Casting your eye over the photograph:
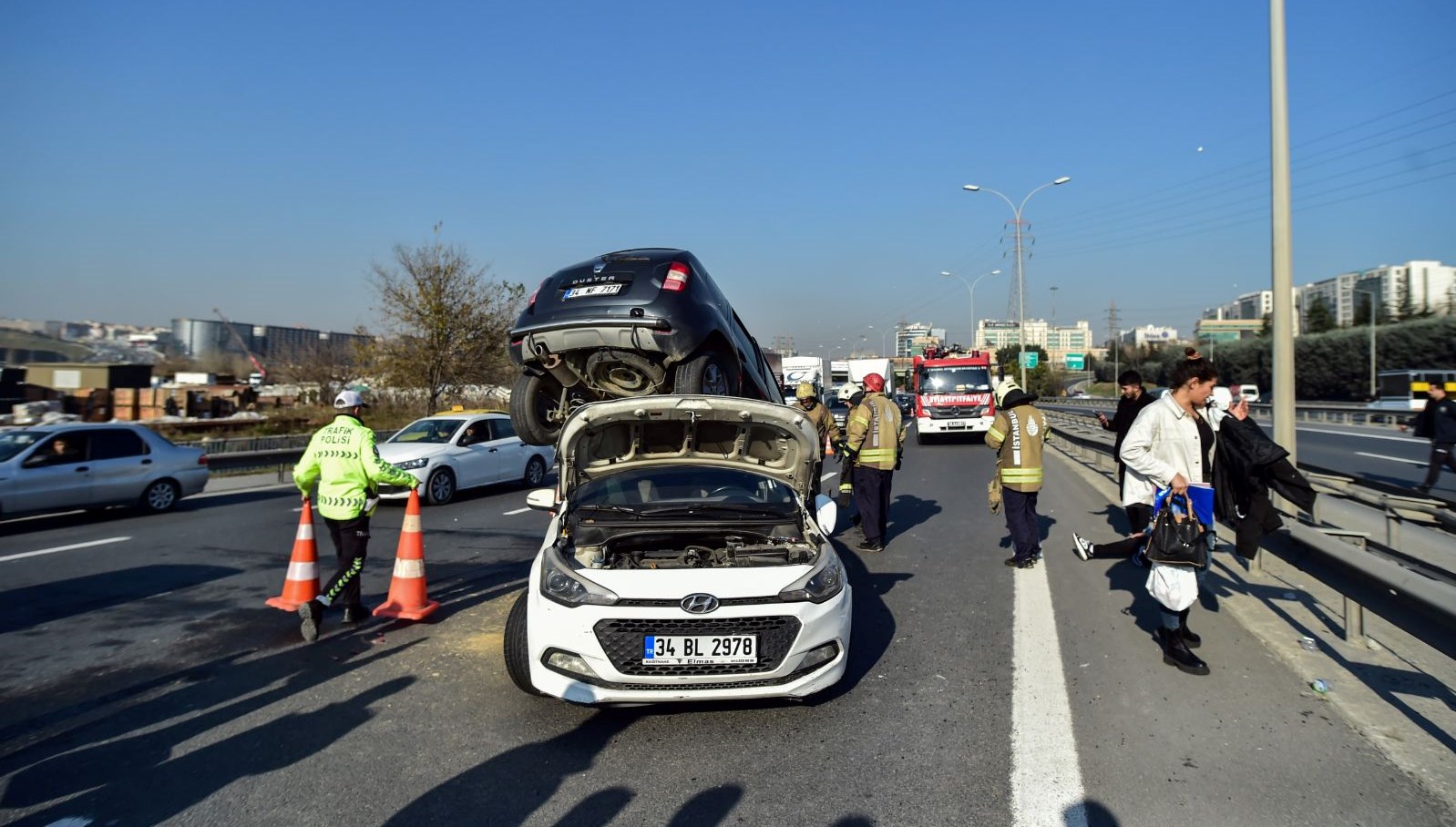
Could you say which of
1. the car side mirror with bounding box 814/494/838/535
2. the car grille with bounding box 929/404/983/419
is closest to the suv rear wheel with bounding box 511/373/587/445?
the car side mirror with bounding box 814/494/838/535

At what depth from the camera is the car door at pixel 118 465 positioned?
13.0 meters

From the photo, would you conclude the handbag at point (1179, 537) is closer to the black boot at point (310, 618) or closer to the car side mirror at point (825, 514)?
the car side mirror at point (825, 514)

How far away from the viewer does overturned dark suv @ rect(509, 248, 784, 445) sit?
7094 millimetres

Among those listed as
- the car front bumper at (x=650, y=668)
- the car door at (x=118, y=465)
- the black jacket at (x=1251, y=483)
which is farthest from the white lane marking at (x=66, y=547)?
the black jacket at (x=1251, y=483)

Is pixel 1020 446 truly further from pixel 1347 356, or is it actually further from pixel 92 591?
pixel 1347 356

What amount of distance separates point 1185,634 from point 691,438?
3425mm

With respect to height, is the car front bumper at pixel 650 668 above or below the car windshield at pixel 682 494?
below

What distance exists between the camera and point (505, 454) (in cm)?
1639

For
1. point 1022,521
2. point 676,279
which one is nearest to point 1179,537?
point 1022,521

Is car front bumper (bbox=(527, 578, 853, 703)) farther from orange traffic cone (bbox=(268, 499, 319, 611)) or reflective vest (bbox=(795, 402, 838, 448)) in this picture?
reflective vest (bbox=(795, 402, 838, 448))

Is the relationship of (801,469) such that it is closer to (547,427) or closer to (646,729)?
(646,729)

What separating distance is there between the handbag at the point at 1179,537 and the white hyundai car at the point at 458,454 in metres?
11.3

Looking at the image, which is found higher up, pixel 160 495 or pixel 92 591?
pixel 160 495

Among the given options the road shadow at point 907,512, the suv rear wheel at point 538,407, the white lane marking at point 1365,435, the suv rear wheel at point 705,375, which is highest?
the suv rear wheel at point 705,375
